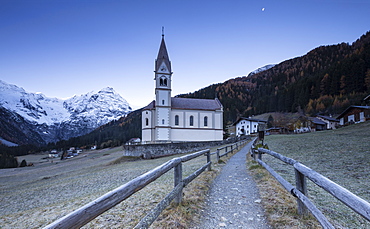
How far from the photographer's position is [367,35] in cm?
15725

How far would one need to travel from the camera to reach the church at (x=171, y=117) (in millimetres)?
40938

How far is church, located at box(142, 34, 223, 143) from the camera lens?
134 ft

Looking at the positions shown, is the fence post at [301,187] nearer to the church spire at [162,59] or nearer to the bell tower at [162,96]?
the bell tower at [162,96]

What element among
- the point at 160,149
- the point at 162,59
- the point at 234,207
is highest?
the point at 162,59

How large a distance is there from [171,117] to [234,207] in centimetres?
3721

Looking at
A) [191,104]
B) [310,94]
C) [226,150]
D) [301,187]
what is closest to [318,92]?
[310,94]

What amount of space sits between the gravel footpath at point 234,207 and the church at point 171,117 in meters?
33.5

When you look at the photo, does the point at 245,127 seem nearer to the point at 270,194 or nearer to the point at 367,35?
the point at 270,194

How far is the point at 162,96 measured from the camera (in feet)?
136

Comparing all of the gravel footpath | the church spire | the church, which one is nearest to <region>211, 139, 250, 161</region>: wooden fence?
the gravel footpath

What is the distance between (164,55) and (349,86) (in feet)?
276

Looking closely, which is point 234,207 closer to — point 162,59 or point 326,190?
point 326,190

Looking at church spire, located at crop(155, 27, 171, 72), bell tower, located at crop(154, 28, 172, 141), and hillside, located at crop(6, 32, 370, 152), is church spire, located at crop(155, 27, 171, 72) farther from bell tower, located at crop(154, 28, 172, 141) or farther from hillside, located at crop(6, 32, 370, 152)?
hillside, located at crop(6, 32, 370, 152)

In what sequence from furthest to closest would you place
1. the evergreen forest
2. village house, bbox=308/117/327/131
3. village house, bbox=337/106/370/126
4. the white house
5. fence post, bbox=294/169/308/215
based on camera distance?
the evergreen forest, the white house, village house, bbox=308/117/327/131, village house, bbox=337/106/370/126, fence post, bbox=294/169/308/215
